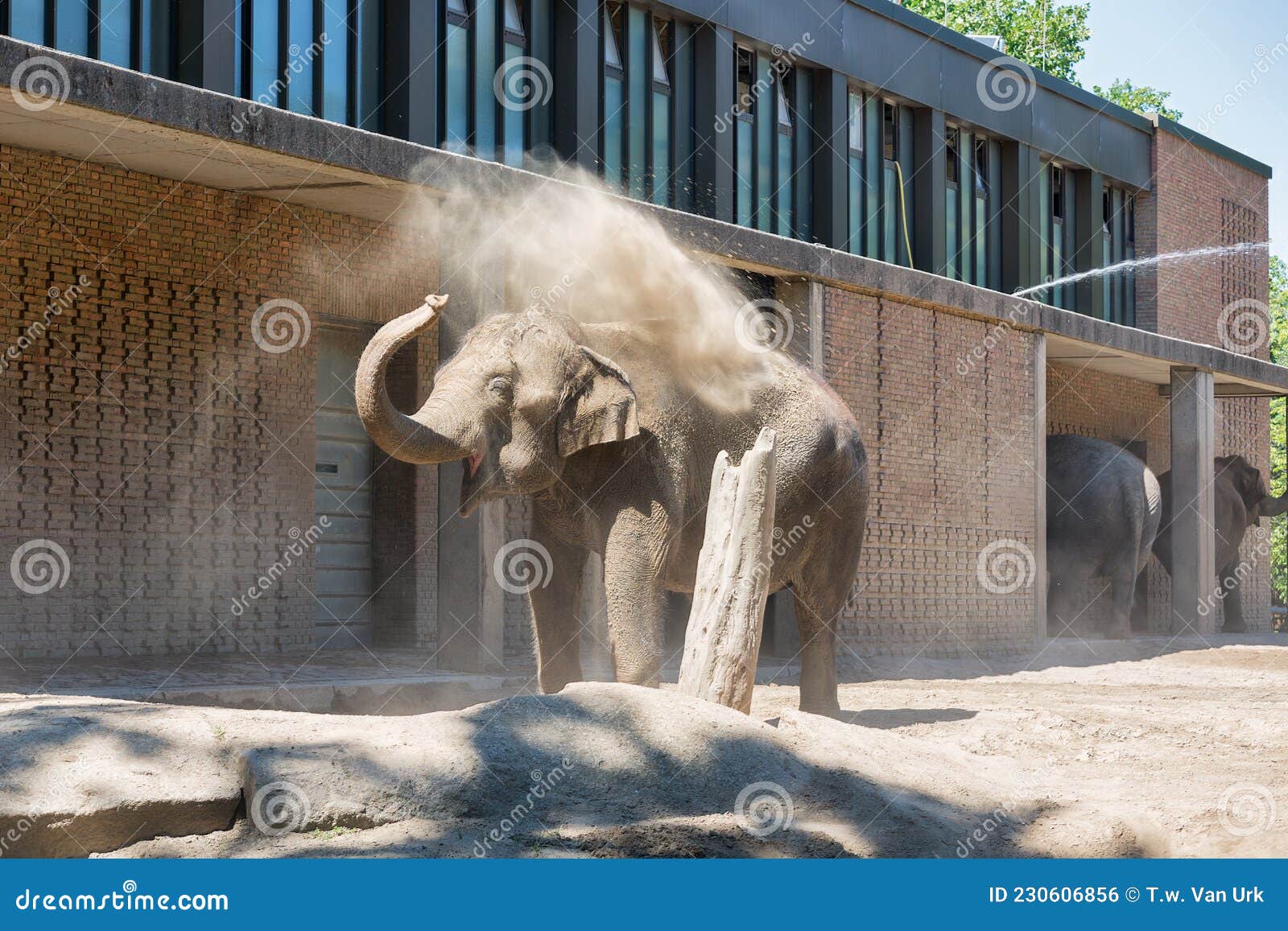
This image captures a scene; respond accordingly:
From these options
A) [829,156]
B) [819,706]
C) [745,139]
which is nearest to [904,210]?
[829,156]

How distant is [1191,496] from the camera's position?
22766 millimetres

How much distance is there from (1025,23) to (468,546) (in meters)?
35.5

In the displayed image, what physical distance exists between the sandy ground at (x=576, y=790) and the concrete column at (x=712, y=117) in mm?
11428

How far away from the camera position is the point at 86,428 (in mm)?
12312

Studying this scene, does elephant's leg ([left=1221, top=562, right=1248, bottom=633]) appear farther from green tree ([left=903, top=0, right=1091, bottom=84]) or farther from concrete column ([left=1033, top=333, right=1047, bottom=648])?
green tree ([left=903, top=0, right=1091, bottom=84])

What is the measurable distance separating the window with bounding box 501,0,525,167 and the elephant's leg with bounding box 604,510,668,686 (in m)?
8.44

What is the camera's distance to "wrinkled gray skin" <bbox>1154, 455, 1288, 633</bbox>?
2433cm

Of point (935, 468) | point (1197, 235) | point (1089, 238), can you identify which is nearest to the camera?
point (935, 468)

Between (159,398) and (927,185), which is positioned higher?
(927,185)

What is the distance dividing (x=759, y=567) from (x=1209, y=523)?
1732 cm

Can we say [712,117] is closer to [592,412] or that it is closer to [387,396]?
[592,412]

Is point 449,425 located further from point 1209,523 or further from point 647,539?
point 1209,523

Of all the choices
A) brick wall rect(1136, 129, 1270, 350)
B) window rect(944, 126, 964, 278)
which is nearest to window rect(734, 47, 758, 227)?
window rect(944, 126, 964, 278)

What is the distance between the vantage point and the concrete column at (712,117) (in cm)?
1795
